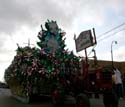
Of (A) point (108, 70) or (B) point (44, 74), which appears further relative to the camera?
(B) point (44, 74)

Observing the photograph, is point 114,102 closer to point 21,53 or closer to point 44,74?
point 44,74

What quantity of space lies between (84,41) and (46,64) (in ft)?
9.82

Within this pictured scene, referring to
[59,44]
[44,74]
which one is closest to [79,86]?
[44,74]

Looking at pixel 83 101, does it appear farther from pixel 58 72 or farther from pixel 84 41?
pixel 58 72

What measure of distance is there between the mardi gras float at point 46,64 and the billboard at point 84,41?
1.49 m

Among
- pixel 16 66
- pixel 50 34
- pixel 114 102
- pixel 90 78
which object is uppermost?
pixel 50 34

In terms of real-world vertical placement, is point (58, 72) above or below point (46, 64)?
below

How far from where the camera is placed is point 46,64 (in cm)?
1641

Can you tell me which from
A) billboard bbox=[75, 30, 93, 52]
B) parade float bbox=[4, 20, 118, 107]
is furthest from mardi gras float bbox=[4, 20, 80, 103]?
billboard bbox=[75, 30, 93, 52]

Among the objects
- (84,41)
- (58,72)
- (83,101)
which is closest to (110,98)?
(83,101)

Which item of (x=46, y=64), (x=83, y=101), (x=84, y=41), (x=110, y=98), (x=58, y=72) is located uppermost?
(x=84, y=41)

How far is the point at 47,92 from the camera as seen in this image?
17.1 meters

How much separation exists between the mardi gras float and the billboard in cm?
149

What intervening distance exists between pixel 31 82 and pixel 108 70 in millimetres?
5011
